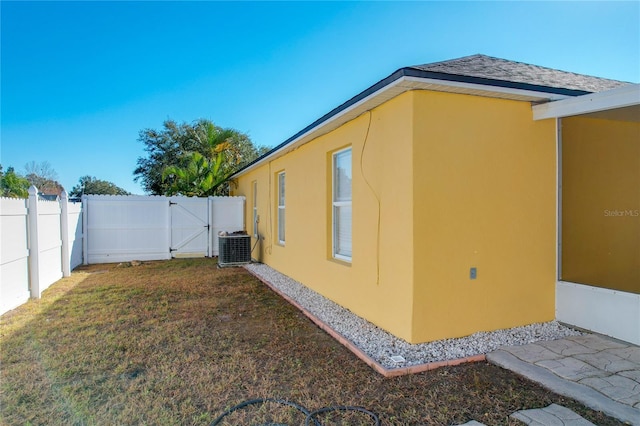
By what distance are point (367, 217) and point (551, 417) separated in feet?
9.08

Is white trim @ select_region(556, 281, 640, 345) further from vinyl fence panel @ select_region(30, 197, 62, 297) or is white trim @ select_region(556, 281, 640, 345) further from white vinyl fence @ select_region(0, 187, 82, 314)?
vinyl fence panel @ select_region(30, 197, 62, 297)

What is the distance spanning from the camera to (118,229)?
36.3 ft

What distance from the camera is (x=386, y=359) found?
11.2ft

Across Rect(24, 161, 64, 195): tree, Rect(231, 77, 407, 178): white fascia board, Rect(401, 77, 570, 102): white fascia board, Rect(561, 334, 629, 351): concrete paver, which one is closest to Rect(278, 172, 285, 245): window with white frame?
Rect(231, 77, 407, 178): white fascia board

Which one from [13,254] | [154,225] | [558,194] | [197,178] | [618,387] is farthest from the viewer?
[197,178]

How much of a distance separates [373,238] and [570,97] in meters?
2.83

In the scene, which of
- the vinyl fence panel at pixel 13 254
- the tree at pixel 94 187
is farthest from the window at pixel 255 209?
the tree at pixel 94 187

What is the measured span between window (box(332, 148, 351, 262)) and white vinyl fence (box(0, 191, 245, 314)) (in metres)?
5.29

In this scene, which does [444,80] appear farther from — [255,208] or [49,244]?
[255,208]

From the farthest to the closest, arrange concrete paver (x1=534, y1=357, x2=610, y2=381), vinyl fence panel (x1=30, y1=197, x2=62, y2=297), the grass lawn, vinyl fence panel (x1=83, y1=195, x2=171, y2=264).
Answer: vinyl fence panel (x1=83, y1=195, x2=171, y2=264) → vinyl fence panel (x1=30, y1=197, x2=62, y2=297) → concrete paver (x1=534, y1=357, x2=610, y2=381) → the grass lawn

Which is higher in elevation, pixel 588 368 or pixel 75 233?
pixel 75 233

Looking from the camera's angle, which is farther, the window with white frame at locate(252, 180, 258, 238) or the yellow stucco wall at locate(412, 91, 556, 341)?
the window with white frame at locate(252, 180, 258, 238)

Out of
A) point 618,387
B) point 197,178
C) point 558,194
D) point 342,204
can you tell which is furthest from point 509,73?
point 197,178

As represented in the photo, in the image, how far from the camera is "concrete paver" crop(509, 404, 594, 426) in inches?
92.4
